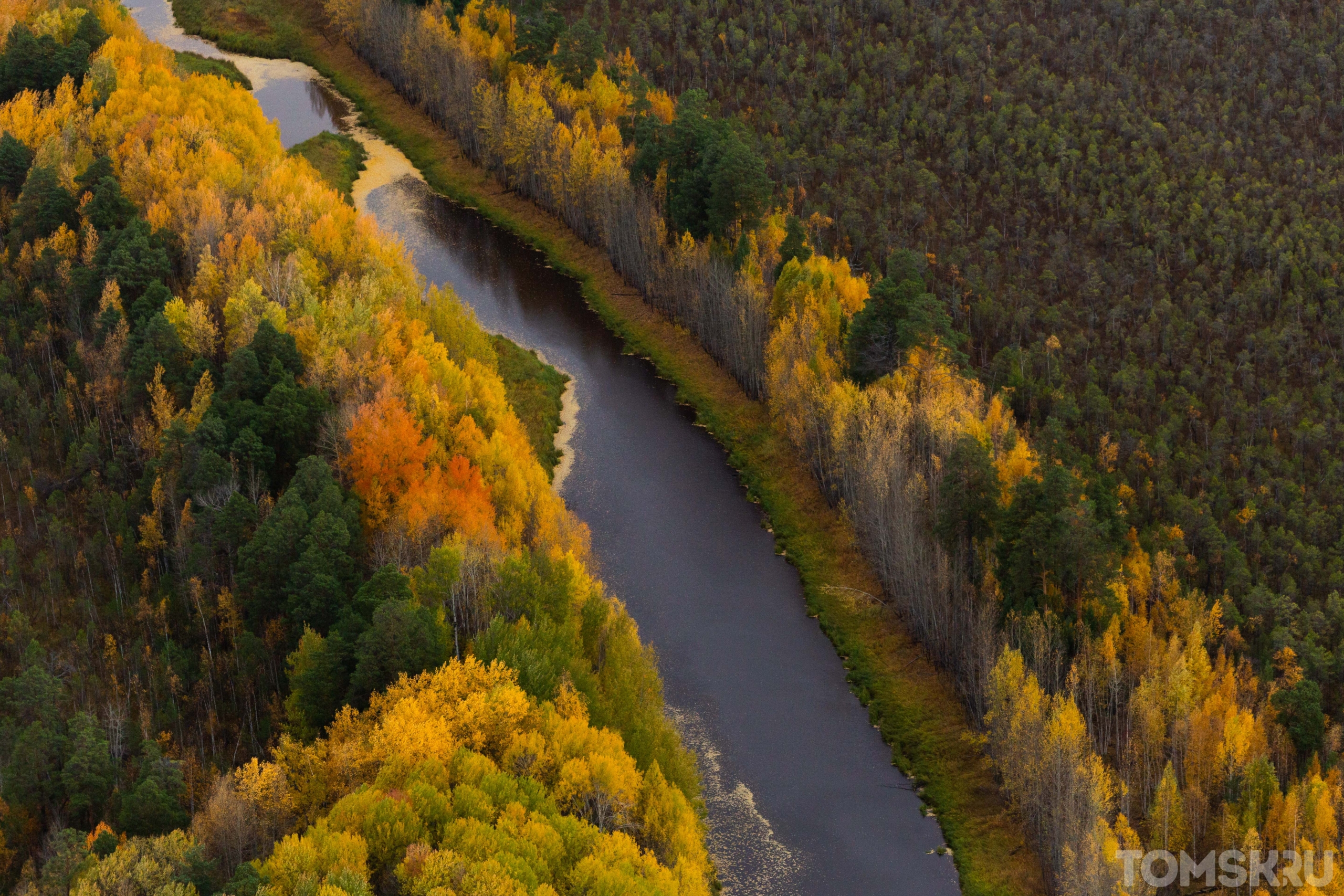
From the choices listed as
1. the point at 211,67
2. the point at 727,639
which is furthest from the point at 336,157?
the point at 727,639

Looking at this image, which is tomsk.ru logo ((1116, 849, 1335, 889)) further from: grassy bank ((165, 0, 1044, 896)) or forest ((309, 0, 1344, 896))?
grassy bank ((165, 0, 1044, 896))

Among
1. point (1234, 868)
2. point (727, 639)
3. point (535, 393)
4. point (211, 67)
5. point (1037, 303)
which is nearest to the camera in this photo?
point (1234, 868)

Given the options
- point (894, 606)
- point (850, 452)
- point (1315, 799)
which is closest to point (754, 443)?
point (850, 452)

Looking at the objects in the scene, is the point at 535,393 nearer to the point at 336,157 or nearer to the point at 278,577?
the point at 278,577

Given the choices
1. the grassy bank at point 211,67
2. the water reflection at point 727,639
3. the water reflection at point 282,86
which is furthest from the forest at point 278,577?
the grassy bank at point 211,67

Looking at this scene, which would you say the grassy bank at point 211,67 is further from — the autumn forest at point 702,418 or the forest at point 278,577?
the forest at point 278,577

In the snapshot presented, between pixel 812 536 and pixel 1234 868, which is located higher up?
pixel 1234 868

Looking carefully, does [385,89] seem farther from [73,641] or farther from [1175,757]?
[1175,757]
